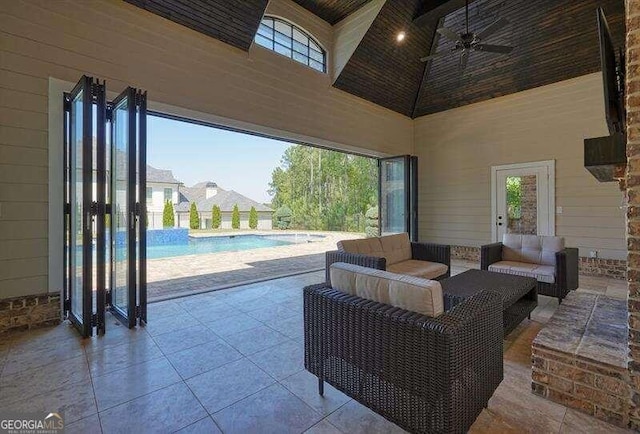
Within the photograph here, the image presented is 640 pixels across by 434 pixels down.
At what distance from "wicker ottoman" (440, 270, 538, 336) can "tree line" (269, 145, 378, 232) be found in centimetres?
1335

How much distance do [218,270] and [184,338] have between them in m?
3.09

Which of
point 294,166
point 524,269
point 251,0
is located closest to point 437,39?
point 251,0

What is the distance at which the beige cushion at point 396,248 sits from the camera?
4.35 metres

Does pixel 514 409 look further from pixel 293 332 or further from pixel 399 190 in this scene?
pixel 399 190

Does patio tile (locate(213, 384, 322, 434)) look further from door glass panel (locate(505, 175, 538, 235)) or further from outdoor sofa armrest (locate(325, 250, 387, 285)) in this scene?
door glass panel (locate(505, 175, 538, 235))

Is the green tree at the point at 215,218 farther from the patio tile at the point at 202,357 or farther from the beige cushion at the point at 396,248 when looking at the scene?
the patio tile at the point at 202,357

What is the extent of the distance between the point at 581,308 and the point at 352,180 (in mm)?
15158

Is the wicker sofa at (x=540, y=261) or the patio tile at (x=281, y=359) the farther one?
the wicker sofa at (x=540, y=261)

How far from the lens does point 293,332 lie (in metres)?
2.99

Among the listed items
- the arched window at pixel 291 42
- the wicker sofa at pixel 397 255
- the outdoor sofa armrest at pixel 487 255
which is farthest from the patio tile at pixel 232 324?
the arched window at pixel 291 42

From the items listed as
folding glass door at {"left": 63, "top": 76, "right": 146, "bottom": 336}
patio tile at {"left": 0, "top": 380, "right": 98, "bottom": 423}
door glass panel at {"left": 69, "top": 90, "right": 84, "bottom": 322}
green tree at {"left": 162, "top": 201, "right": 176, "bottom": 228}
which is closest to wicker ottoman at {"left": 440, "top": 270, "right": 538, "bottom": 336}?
patio tile at {"left": 0, "top": 380, "right": 98, "bottom": 423}

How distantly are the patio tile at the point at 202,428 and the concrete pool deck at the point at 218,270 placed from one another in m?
2.69

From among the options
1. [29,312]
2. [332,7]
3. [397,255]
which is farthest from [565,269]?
[29,312]

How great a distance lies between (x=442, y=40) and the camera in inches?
241
